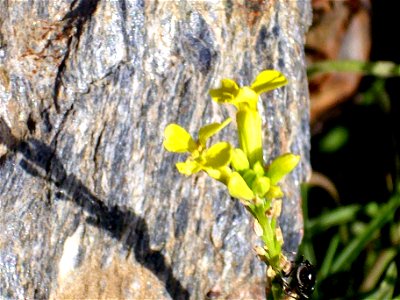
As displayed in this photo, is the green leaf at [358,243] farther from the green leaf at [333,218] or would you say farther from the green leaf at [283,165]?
the green leaf at [283,165]

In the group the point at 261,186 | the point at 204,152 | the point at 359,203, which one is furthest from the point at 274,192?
the point at 359,203

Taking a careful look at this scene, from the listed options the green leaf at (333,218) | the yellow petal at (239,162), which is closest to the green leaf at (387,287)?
the green leaf at (333,218)

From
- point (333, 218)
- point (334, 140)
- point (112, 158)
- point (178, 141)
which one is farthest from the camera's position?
point (334, 140)

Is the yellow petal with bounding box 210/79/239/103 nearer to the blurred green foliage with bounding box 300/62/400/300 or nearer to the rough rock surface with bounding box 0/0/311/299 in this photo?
the rough rock surface with bounding box 0/0/311/299

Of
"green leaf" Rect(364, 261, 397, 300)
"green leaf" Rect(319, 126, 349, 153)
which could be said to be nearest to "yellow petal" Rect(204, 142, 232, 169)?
"green leaf" Rect(364, 261, 397, 300)

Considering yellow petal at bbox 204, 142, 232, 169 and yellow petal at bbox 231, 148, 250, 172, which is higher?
yellow petal at bbox 204, 142, 232, 169

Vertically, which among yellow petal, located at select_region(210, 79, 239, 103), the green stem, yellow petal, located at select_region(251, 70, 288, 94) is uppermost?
yellow petal, located at select_region(251, 70, 288, 94)

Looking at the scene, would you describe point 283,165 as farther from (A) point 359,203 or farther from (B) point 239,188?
(A) point 359,203
